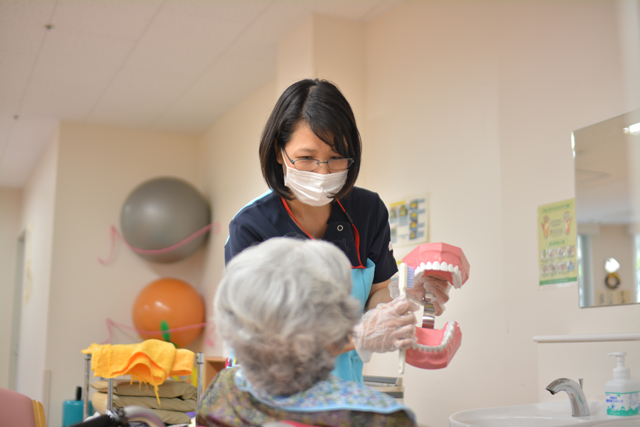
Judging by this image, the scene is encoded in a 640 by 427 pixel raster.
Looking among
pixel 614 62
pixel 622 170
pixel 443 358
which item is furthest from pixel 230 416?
pixel 614 62

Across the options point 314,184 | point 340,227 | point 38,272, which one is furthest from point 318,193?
point 38,272

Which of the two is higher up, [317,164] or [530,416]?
[317,164]

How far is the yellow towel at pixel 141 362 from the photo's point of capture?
2.17 meters

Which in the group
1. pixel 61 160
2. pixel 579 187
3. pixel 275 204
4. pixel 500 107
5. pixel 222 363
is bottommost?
pixel 222 363

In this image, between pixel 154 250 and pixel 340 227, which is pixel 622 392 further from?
pixel 154 250

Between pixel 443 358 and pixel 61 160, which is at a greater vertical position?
pixel 61 160

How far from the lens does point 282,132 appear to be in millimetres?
1512

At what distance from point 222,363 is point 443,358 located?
2.72 metres

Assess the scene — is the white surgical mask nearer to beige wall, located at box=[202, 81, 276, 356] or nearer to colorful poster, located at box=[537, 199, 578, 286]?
colorful poster, located at box=[537, 199, 578, 286]

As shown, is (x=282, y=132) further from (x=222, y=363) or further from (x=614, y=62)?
(x=222, y=363)

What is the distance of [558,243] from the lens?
2.21 meters

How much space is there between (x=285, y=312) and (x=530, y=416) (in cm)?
137

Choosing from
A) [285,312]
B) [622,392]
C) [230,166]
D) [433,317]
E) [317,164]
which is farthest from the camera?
[230,166]

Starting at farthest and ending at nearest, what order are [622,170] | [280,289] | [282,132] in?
[622,170] → [282,132] → [280,289]
